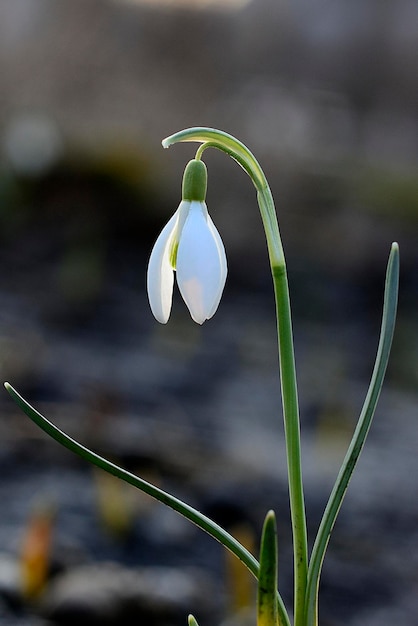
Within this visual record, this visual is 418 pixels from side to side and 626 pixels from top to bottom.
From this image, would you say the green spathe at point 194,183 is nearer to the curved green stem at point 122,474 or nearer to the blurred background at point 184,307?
the curved green stem at point 122,474

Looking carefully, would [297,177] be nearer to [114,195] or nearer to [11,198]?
[114,195]

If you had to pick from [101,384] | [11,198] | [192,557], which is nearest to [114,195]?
[11,198]

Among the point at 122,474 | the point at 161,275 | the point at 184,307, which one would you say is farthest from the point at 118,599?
the point at 184,307

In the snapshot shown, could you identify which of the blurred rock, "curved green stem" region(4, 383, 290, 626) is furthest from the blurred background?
"curved green stem" region(4, 383, 290, 626)

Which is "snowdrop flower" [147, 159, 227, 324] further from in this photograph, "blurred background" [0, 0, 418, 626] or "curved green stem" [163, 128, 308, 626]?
"blurred background" [0, 0, 418, 626]

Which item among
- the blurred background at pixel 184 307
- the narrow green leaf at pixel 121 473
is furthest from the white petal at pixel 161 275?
the blurred background at pixel 184 307

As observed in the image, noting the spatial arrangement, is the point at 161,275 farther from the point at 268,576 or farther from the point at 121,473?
the point at 268,576

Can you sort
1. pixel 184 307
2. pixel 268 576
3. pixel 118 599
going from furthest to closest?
pixel 184 307, pixel 118 599, pixel 268 576
